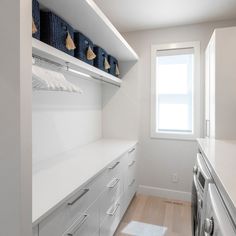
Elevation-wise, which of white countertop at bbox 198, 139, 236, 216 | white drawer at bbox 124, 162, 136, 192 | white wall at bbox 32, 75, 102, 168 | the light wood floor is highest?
white wall at bbox 32, 75, 102, 168

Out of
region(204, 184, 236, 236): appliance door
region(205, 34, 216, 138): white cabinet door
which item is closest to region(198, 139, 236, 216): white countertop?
region(204, 184, 236, 236): appliance door

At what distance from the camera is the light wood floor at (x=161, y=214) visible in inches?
89.1

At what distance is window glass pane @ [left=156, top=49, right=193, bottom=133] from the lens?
2.93 m

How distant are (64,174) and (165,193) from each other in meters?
2.02

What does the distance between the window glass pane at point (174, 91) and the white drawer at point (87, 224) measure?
181 centimetres

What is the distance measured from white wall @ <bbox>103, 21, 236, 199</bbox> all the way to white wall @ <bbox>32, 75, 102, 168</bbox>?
31 centimetres

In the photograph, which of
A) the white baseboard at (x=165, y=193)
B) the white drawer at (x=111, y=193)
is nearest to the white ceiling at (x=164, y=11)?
the white drawer at (x=111, y=193)

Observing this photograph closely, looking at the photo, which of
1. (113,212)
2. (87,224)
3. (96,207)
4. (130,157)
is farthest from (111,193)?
(130,157)

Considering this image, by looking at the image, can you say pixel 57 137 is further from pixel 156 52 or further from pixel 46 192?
pixel 156 52

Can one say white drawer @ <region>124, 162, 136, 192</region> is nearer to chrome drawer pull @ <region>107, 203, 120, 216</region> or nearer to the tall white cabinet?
chrome drawer pull @ <region>107, 203, 120, 216</region>

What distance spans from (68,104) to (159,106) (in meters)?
1.44

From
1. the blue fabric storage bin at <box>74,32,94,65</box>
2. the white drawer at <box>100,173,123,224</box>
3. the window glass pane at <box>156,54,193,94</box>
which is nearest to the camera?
the white drawer at <box>100,173,123,224</box>

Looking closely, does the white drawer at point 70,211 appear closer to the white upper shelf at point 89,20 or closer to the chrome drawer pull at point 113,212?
the chrome drawer pull at point 113,212

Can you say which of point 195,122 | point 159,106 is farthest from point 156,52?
point 195,122
